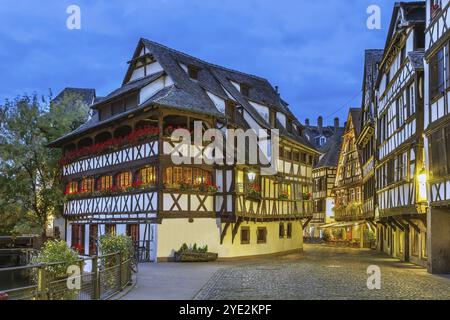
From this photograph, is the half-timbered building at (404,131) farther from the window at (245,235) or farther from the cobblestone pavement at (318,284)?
the window at (245,235)

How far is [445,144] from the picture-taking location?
21.2m

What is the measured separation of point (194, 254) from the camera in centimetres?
2973

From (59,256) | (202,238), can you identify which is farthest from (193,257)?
(59,256)

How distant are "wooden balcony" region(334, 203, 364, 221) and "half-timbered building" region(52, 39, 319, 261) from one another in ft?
23.7

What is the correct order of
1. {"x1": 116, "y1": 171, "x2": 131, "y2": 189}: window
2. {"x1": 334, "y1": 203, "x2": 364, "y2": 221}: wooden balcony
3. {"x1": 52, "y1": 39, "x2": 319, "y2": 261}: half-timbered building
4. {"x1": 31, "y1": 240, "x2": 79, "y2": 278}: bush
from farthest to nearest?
{"x1": 334, "y1": 203, "x2": 364, "y2": 221}: wooden balcony < {"x1": 116, "y1": 171, "x2": 131, "y2": 189}: window < {"x1": 52, "y1": 39, "x2": 319, "y2": 261}: half-timbered building < {"x1": 31, "y1": 240, "x2": 79, "y2": 278}: bush

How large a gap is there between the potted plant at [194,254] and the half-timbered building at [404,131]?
920cm

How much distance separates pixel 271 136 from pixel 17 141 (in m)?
16.2

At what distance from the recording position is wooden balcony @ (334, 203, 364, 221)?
48.0 m

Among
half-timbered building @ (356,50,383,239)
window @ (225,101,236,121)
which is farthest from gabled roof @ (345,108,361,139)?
window @ (225,101,236,121)

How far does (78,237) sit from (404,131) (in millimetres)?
21029

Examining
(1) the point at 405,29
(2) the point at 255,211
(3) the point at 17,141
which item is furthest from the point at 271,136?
(3) the point at 17,141

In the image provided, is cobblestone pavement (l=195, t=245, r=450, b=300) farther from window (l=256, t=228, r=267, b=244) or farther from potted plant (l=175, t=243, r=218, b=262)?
window (l=256, t=228, r=267, b=244)

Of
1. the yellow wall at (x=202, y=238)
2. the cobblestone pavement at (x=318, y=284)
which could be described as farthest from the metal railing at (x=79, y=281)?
the yellow wall at (x=202, y=238)

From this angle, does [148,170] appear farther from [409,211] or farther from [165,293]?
[165,293]
